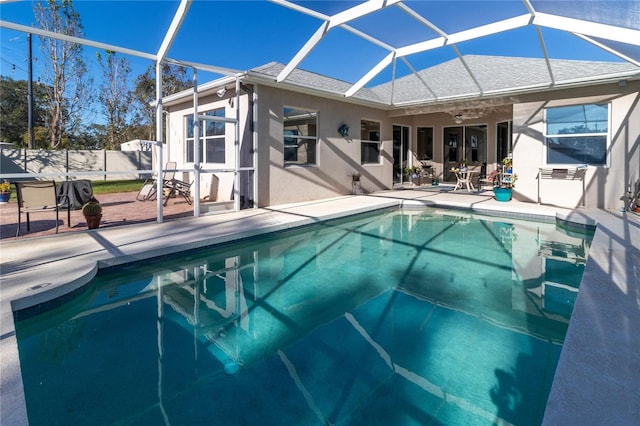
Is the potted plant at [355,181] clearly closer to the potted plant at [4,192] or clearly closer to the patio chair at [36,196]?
the patio chair at [36,196]

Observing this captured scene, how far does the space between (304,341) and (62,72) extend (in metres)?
23.5

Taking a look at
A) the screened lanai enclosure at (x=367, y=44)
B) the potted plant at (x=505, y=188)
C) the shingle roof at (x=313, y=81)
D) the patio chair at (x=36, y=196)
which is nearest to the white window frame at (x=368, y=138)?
the screened lanai enclosure at (x=367, y=44)

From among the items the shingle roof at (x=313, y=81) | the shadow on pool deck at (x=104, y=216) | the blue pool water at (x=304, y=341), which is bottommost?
the blue pool water at (x=304, y=341)

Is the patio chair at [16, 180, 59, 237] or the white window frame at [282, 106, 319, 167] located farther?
the white window frame at [282, 106, 319, 167]

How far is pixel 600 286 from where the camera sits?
12.6 ft

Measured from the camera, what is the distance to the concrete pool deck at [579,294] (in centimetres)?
210

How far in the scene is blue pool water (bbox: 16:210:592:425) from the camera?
2.47m

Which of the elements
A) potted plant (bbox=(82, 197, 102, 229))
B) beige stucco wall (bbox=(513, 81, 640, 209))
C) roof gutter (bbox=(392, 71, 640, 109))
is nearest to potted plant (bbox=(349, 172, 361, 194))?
roof gutter (bbox=(392, 71, 640, 109))

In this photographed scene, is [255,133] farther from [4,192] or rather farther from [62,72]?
[62,72]

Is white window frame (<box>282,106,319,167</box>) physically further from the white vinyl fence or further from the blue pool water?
the white vinyl fence

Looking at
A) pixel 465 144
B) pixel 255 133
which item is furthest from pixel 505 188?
pixel 255 133

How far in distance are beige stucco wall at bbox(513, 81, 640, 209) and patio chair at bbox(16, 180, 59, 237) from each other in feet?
35.2

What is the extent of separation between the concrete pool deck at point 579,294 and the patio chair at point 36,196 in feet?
1.77

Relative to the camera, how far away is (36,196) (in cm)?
608
